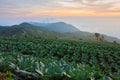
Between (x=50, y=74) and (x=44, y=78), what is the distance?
11.8 inches

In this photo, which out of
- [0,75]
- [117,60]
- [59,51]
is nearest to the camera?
[0,75]

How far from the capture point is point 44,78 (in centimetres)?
897

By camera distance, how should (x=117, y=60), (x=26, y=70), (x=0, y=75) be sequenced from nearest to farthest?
1. (x=0, y=75)
2. (x=26, y=70)
3. (x=117, y=60)

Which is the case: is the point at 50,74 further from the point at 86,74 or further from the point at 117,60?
the point at 117,60

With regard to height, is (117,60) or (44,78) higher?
(44,78)

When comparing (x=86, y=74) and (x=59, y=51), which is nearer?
(x=86, y=74)


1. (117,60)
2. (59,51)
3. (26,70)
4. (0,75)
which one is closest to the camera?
(0,75)

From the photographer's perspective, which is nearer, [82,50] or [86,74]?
[86,74]

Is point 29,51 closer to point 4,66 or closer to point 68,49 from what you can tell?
point 68,49

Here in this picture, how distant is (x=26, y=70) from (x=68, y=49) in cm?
2334

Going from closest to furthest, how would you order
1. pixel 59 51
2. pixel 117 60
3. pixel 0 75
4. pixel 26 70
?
1. pixel 0 75
2. pixel 26 70
3. pixel 117 60
4. pixel 59 51

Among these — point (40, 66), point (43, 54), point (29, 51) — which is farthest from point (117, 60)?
point (40, 66)

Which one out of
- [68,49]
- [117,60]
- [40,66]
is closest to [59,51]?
[68,49]

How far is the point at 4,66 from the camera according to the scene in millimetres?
10219
